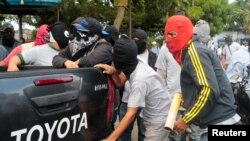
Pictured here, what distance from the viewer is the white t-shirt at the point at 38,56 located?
163 inches

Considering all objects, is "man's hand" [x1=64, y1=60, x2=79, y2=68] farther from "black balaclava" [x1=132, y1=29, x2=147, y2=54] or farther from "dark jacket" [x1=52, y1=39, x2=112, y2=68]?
"black balaclava" [x1=132, y1=29, x2=147, y2=54]

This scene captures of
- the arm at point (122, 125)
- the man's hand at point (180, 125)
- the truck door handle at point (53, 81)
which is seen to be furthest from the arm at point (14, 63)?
the man's hand at point (180, 125)

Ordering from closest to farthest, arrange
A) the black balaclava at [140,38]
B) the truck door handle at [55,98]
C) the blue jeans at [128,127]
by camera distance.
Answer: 1. the truck door handle at [55,98]
2. the blue jeans at [128,127]
3. the black balaclava at [140,38]

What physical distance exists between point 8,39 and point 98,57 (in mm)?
3796

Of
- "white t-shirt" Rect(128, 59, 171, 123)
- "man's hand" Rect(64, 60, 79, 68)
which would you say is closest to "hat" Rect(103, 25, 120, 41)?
"white t-shirt" Rect(128, 59, 171, 123)

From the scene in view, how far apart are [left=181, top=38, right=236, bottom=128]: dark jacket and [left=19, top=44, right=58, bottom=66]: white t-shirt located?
1595mm

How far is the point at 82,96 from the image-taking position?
2.71 metres

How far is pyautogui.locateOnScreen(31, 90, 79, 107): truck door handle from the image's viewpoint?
2343 mm

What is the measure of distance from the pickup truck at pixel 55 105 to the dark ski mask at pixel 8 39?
4.17m

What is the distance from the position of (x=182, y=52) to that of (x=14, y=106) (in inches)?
56.6

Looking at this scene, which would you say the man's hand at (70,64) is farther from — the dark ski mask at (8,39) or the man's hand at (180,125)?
the dark ski mask at (8,39)

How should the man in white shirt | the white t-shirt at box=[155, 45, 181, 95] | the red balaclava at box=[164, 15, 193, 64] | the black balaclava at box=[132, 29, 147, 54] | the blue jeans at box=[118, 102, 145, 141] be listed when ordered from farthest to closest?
the black balaclava at box=[132, 29, 147, 54]
the white t-shirt at box=[155, 45, 181, 95]
the man in white shirt
the blue jeans at box=[118, 102, 145, 141]
the red balaclava at box=[164, 15, 193, 64]

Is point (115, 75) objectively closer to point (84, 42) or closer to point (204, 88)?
point (84, 42)

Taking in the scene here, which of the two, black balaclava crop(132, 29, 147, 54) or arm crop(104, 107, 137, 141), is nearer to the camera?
arm crop(104, 107, 137, 141)
